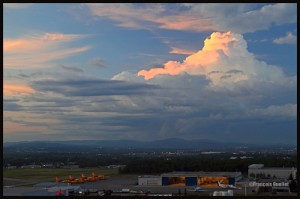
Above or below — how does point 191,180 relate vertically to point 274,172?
below

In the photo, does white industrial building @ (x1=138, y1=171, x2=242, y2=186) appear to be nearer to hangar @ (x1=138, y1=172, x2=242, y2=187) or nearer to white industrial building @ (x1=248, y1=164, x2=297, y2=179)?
hangar @ (x1=138, y1=172, x2=242, y2=187)

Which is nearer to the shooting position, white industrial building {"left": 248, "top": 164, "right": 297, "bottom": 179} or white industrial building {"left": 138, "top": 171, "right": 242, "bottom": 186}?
white industrial building {"left": 138, "top": 171, "right": 242, "bottom": 186}

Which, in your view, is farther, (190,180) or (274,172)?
(274,172)

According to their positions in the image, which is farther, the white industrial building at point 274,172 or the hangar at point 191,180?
the white industrial building at point 274,172

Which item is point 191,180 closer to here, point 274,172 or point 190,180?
point 190,180

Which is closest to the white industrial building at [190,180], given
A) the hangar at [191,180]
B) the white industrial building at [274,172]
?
the hangar at [191,180]

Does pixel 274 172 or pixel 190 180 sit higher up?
pixel 274 172

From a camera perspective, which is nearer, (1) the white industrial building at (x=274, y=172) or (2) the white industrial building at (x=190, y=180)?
(2) the white industrial building at (x=190, y=180)

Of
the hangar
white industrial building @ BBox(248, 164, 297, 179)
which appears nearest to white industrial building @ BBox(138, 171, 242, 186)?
the hangar

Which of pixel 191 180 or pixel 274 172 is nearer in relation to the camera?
pixel 191 180

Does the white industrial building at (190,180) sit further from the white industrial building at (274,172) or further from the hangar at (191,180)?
the white industrial building at (274,172)

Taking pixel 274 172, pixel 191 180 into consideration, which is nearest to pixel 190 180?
pixel 191 180
